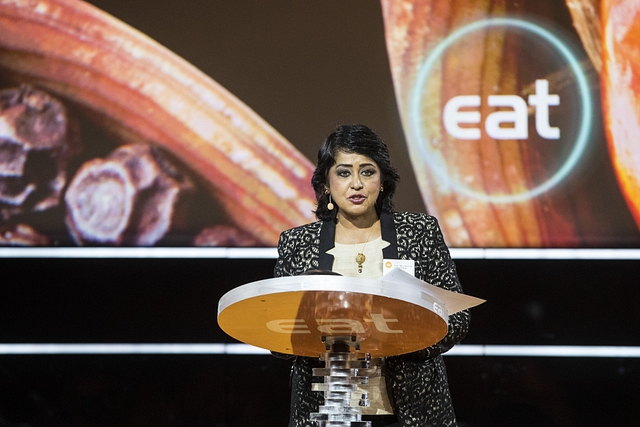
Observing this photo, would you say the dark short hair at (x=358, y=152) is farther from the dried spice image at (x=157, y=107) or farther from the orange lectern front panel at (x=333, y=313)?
the dried spice image at (x=157, y=107)

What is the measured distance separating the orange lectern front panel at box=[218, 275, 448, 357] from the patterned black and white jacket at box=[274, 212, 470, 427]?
1.13ft

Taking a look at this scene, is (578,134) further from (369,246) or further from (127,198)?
(127,198)

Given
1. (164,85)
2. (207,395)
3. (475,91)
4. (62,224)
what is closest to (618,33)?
(475,91)

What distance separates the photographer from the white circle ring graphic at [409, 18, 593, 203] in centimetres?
344

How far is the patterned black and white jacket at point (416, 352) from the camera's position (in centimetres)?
191

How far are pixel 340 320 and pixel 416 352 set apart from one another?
0.54m

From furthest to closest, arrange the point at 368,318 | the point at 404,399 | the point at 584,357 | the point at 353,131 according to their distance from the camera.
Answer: the point at 584,357 → the point at 353,131 → the point at 404,399 → the point at 368,318

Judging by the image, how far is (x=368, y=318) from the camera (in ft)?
4.49

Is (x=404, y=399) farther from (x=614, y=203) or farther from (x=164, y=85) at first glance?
(x=164, y=85)

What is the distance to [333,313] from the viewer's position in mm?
1346

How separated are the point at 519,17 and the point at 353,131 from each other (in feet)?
5.64

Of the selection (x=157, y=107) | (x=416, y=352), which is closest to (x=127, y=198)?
(x=157, y=107)

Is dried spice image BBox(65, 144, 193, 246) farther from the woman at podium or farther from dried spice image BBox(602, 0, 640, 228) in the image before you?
dried spice image BBox(602, 0, 640, 228)

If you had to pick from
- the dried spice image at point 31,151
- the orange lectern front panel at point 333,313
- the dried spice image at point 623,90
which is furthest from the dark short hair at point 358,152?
the dried spice image at point 31,151
